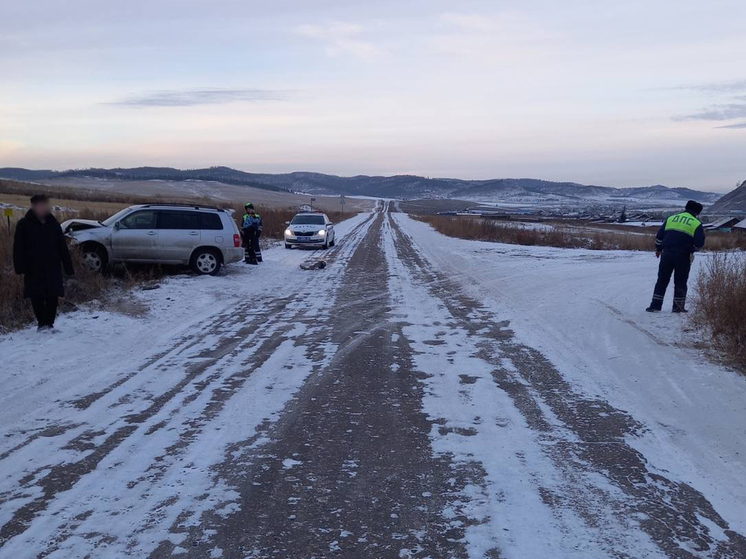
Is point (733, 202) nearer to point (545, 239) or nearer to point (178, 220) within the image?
point (545, 239)

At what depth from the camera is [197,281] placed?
15.4 metres

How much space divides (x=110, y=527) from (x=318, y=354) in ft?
15.2

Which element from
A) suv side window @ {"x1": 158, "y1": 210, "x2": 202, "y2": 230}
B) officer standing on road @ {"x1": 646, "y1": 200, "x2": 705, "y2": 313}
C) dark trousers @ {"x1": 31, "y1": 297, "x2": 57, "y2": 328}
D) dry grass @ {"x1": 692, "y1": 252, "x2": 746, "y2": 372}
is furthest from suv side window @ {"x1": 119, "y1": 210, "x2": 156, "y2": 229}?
dry grass @ {"x1": 692, "y1": 252, "x2": 746, "y2": 372}

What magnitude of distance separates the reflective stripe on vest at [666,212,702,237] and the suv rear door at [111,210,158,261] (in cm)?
1157

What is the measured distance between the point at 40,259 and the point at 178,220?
7.53 metres

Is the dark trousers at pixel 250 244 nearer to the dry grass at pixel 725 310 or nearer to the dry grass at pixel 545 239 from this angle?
the dry grass at pixel 725 310

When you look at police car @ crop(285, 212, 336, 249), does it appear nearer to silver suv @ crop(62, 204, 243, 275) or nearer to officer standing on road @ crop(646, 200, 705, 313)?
silver suv @ crop(62, 204, 243, 275)

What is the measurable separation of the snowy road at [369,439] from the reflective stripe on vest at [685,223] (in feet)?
4.79

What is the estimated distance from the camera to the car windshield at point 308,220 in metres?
27.6

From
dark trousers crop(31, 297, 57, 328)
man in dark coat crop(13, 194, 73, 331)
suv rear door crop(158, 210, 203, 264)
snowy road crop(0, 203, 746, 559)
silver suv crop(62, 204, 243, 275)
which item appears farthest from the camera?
suv rear door crop(158, 210, 203, 264)

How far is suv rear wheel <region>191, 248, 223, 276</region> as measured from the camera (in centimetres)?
1659

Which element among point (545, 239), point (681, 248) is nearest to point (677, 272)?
point (681, 248)

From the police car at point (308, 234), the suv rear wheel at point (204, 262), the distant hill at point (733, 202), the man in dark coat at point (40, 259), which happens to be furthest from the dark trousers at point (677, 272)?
the distant hill at point (733, 202)

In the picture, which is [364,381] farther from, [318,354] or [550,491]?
[550,491]
